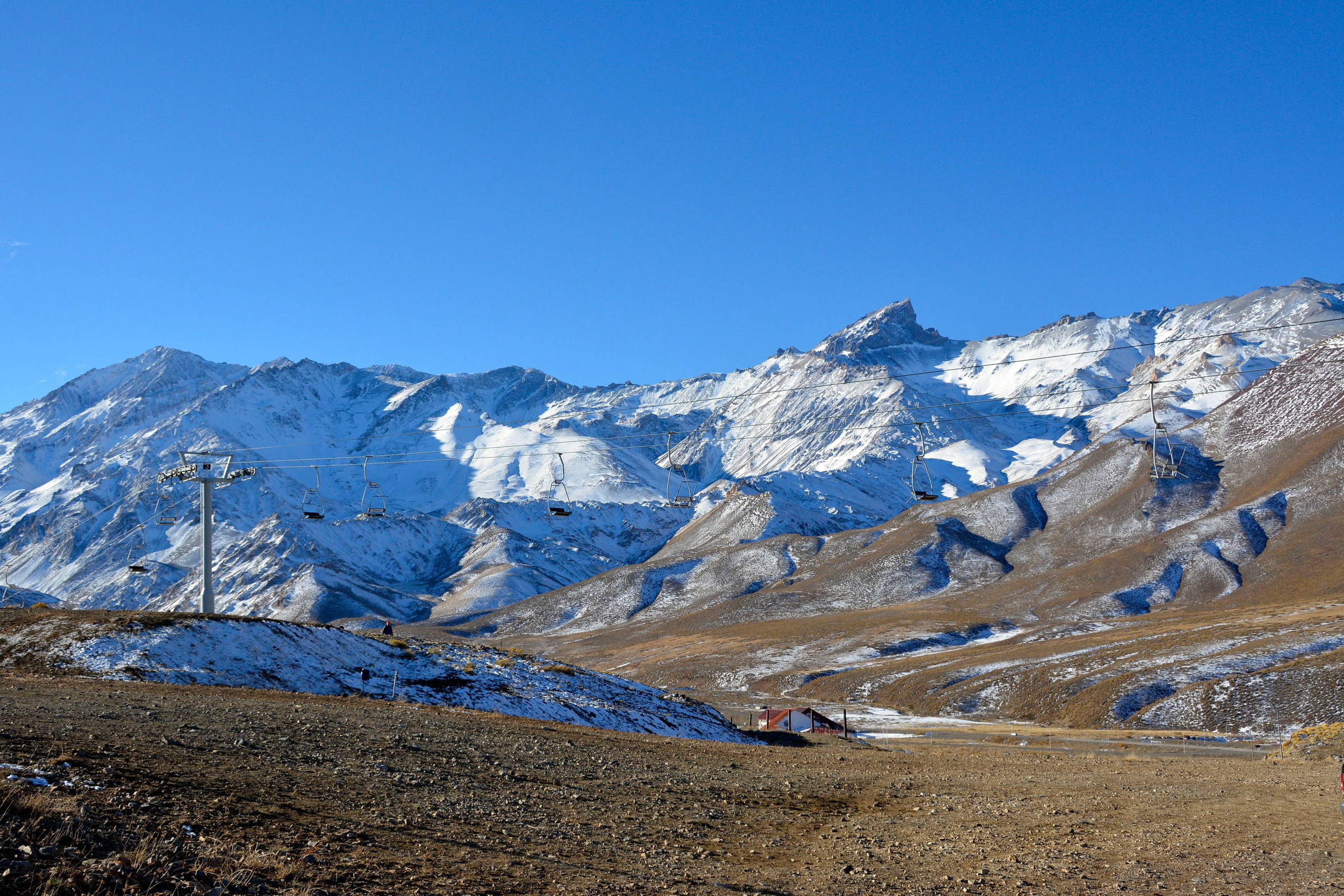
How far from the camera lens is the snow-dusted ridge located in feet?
131

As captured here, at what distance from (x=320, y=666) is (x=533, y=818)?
27.9m

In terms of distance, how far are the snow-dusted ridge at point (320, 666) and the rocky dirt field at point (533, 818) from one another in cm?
739

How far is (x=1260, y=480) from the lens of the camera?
18625 cm

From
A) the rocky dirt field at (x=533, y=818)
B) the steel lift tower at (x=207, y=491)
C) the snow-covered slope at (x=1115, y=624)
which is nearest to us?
the rocky dirt field at (x=533, y=818)

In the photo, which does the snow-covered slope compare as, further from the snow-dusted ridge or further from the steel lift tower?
the steel lift tower

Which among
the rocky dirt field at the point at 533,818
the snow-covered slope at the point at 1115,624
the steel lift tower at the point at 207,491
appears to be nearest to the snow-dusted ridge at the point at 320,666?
the rocky dirt field at the point at 533,818

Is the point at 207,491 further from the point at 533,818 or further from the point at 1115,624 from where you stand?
the point at 1115,624

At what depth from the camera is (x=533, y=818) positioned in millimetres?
19969

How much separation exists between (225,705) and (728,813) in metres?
17.1

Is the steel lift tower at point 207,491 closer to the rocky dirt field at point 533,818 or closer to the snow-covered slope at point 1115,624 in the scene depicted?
the rocky dirt field at point 533,818

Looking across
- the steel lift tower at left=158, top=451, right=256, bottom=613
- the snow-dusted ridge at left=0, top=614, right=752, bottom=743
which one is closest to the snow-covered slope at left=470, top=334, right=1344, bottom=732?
the snow-dusted ridge at left=0, top=614, right=752, bottom=743

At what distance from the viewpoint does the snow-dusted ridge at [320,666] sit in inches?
1570

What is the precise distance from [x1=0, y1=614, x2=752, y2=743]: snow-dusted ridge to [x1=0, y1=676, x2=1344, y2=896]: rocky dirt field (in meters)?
7.39

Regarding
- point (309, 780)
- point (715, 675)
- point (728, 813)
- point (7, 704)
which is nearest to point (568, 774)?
point (728, 813)
